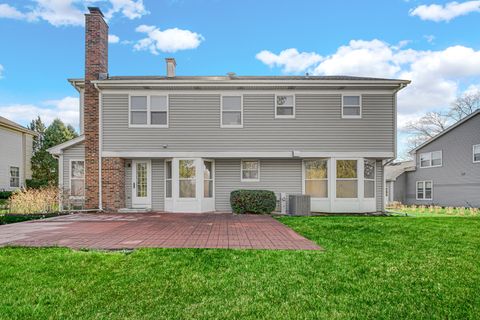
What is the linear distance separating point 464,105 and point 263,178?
3438 cm

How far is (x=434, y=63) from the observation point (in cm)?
3347

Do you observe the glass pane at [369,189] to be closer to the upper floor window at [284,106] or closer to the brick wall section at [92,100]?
the upper floor window at [284,106]

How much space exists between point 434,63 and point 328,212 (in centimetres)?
2967

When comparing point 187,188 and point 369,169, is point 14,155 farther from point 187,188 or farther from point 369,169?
point 369,169

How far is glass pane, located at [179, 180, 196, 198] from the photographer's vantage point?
13.4 meters

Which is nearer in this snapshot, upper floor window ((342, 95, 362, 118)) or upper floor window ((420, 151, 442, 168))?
upper floor window ((342, 95, 362, 118))

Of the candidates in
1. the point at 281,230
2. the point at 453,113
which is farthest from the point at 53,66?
the point at 453,113

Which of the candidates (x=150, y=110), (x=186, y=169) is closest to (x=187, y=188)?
(x=186, y=169)

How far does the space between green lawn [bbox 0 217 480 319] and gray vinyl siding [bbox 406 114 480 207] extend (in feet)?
60.2

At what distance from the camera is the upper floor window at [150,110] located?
1373 cm

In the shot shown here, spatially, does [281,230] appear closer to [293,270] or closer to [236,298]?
[293,270]

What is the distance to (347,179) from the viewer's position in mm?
13625

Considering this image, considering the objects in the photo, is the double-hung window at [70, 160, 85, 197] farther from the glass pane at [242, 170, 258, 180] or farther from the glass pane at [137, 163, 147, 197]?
the glass pane at [242, 170, 258, 180]

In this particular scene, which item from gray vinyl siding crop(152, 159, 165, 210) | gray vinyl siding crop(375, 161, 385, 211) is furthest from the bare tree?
gray vinyl siding crop(152, 159, 165, 210)
